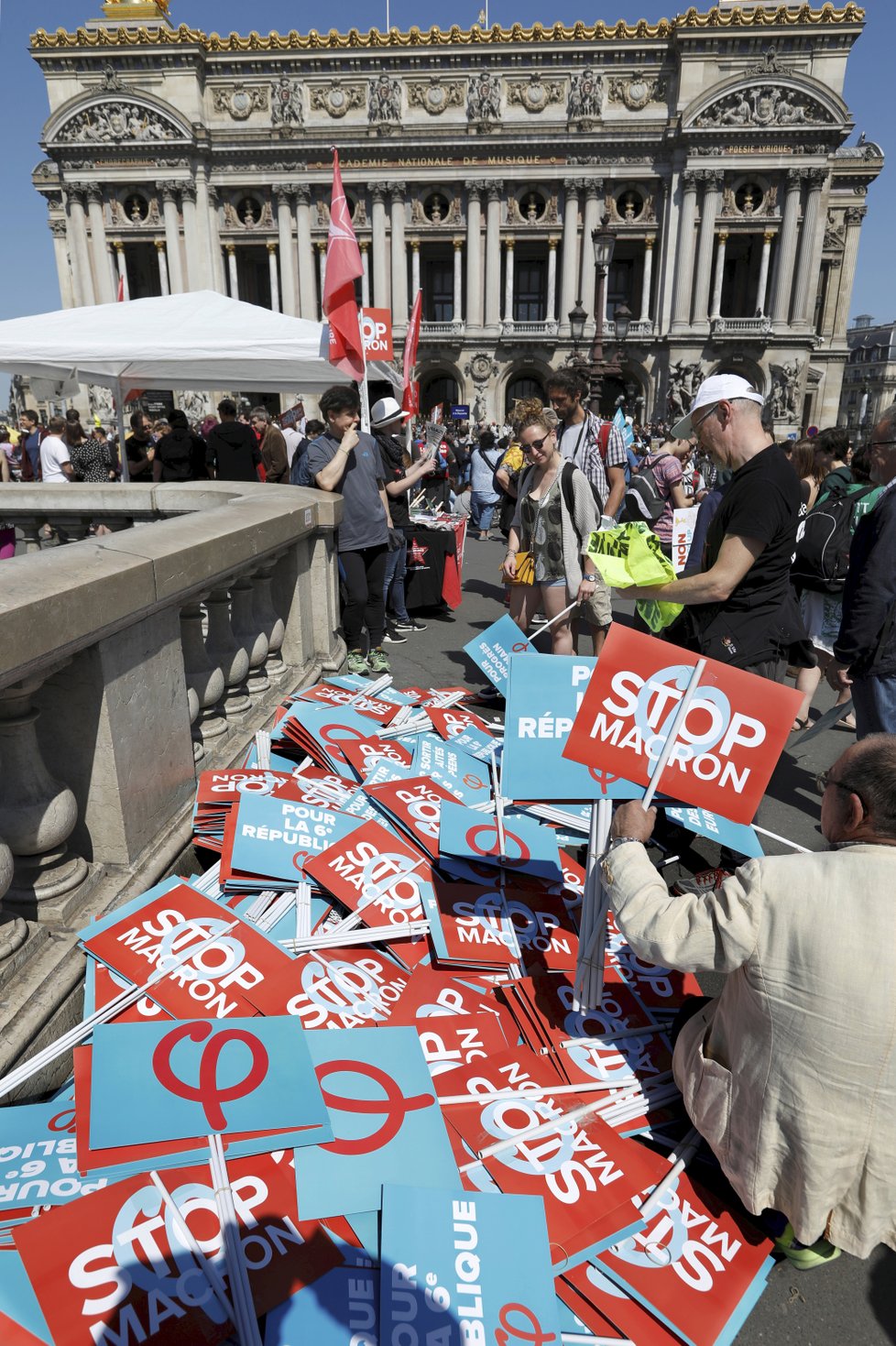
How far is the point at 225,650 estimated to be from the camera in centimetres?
385

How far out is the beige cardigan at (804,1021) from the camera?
5.06ft

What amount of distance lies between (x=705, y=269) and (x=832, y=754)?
44407mm

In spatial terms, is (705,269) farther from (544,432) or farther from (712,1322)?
(712,1322)

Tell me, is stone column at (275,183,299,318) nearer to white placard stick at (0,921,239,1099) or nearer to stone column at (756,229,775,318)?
stone column at (756,229,775,318)

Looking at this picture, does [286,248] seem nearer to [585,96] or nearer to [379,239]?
[379,239]

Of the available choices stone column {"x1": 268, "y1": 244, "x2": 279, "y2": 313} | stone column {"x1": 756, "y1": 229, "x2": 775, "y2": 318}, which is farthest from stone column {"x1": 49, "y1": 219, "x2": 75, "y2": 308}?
stone column {"x1": 756, "y1": 229, "x2": 775, "y2": 318}

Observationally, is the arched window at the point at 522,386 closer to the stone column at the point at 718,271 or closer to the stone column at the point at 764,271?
the stone column at the point at 718,271

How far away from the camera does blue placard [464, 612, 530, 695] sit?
16.5ft

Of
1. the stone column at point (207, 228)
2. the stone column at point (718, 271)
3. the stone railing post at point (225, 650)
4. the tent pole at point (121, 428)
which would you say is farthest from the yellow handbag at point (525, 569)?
the stone column at point (207, 228)

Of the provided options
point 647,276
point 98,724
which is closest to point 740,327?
point 647,276

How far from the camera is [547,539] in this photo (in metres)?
5.07

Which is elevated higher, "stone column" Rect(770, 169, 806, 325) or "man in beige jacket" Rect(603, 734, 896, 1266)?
"stone column" Rect(770, 169, 806, 325)

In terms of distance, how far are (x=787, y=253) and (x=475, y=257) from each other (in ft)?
52.6

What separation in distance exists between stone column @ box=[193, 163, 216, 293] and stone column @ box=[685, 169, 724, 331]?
25.7 metres
